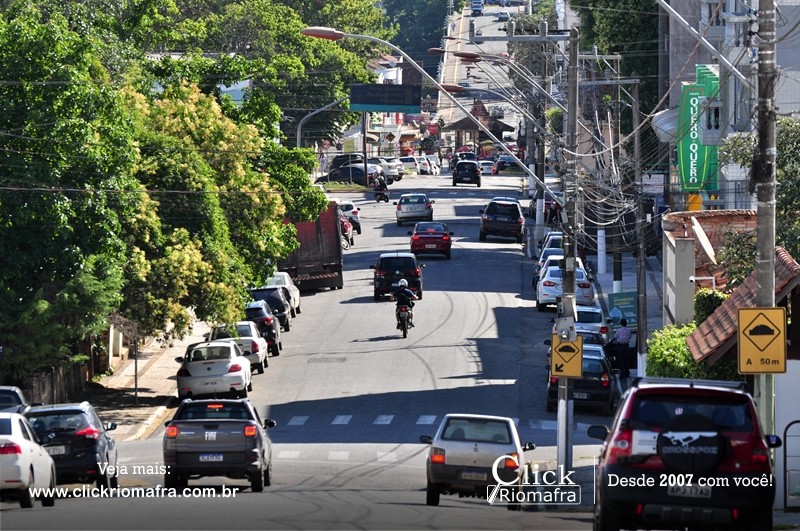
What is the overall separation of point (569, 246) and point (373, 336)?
19.5 metres

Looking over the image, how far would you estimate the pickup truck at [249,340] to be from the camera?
42.3 m

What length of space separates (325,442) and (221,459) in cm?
966

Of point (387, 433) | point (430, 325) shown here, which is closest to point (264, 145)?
point (430, 325)

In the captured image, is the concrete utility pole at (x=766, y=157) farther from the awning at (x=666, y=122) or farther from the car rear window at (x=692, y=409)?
the awning at (x=666, y=122)

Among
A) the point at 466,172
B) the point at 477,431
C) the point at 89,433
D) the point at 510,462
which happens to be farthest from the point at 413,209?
the point at 510,462

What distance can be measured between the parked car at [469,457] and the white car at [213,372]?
15.3m

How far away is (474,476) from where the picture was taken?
23.1 meters

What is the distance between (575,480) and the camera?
27047 millimetres

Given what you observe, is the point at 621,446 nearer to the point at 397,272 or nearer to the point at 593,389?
the point at 593,389

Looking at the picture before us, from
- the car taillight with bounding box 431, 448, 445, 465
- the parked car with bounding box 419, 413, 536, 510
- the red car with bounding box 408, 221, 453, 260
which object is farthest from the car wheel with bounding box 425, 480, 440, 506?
the red car with bounding box 408, 221, 453, 260

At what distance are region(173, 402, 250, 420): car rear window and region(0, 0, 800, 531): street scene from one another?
0.05 metres

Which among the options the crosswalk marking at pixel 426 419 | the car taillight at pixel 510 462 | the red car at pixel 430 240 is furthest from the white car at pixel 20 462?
the red car at pixel 430 240

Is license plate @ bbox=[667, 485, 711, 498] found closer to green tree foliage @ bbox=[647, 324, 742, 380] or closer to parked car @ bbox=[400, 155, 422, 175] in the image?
green tree foliage @ bbox=[647, 324, 742, 380]

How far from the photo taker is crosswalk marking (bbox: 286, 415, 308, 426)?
1411 inches
